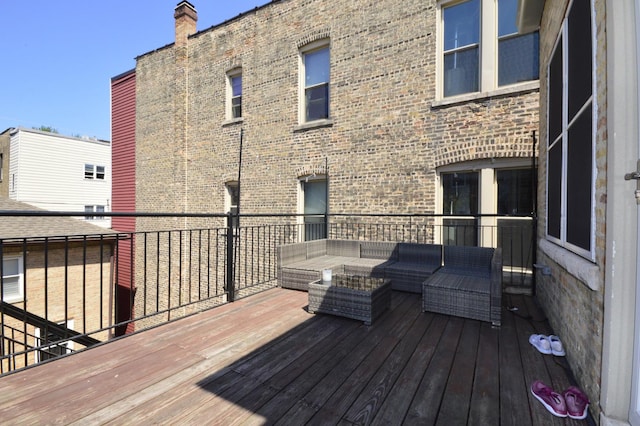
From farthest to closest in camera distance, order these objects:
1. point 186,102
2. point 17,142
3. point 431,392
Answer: point 17,142, point 186,102, point 431,392

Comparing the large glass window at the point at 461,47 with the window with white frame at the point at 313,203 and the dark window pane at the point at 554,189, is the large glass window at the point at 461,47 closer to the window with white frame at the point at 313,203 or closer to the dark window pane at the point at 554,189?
the dark window pane at the point at 554,189

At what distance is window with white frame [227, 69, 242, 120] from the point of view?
8359 millimetres

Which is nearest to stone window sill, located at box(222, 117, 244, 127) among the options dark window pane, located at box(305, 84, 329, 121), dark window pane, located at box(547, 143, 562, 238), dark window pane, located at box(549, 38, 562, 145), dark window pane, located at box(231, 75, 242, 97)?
dark window pane, located at box(231, 75, 242, 97)

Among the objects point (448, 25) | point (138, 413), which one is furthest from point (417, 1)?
point (138, 413)

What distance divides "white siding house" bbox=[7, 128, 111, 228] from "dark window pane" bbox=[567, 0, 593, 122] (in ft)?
63.5

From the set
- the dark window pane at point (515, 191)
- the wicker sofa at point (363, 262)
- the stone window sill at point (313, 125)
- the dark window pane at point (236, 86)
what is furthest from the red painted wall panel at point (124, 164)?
the dark window pane at point (515, 191)

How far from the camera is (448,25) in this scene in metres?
5.41

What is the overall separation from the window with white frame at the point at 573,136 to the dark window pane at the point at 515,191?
170 centimetres

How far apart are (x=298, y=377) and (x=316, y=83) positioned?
253 inches

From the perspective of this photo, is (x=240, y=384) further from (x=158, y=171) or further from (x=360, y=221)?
(x=158, y=171)

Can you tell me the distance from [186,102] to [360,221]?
271 inches

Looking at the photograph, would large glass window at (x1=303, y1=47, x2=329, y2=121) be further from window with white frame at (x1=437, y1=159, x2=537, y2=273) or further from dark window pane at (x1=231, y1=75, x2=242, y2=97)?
window with white frame at (x1=437, y1=159, x2=537, y2=273)

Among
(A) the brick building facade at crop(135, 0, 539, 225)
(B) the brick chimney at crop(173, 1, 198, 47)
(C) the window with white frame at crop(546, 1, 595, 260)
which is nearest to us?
(C) the window with white frame at crop(546, 1, 595, 260)

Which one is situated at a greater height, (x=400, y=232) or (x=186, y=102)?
(x=186, y=102)
